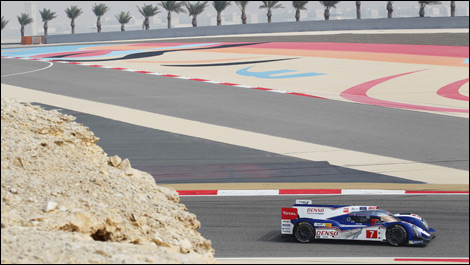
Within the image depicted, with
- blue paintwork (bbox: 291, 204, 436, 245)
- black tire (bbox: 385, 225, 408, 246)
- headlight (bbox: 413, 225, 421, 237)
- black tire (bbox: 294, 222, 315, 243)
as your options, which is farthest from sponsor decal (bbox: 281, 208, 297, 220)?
headlight (bbox: 413, 225, 421, 237)

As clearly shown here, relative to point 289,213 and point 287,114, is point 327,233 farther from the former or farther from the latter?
point 287,114

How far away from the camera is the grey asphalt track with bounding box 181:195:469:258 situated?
1354cm

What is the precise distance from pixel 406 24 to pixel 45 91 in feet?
122

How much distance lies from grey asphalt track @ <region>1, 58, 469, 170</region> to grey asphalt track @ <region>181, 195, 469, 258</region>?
510 centimetres

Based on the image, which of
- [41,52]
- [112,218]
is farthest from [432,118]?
[41,52]

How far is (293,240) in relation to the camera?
14305mm

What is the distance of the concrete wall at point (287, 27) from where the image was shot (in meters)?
59.0

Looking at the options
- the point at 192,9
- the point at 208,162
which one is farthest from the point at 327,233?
the point at 192,9

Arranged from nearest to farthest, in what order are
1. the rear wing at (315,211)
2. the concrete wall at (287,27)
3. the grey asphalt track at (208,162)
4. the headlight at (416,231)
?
the headlight at (416,231) → the rear wing at (315,211) → the grey asphalt track at (208,162) → the concrete wall at (287,27)

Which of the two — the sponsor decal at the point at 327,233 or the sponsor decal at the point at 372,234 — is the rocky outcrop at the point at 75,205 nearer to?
the sponsor decal at the point at 327,233

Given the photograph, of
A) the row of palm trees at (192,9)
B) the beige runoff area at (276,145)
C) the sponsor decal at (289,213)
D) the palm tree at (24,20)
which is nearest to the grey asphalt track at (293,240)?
the sponsor decal at (289,213)

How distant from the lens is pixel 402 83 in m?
38.0

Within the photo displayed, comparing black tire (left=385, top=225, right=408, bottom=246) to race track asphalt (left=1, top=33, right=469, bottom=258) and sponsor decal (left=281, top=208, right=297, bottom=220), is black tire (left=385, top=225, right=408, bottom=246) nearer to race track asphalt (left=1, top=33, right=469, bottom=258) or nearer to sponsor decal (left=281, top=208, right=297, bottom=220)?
race track asphalt (left=1, top=33, right=469, bottom=258)

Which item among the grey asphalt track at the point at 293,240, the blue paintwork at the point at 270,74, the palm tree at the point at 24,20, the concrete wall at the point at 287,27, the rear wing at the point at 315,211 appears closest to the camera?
the grey asphalt track at the point at 293,240
